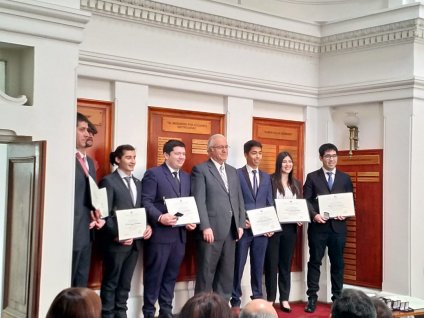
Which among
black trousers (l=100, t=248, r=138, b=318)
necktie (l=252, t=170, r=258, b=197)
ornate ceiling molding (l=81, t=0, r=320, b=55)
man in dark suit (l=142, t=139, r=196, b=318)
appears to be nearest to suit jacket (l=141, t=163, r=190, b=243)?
man in dark suit (l=142, t=139, r=196, b=318)

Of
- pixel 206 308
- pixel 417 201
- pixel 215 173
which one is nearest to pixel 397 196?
pixel 417 201

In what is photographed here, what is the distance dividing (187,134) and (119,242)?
138 cm

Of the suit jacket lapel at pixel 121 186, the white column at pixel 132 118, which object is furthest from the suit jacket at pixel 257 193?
the suit jacket lapel at pixel 121 186

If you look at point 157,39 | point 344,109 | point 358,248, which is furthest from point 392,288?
point 157,39

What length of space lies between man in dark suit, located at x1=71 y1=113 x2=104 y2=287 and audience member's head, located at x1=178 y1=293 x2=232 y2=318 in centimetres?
236

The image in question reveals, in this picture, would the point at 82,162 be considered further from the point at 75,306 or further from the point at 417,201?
the point at 417,201

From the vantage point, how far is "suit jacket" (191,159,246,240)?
17.2 feet

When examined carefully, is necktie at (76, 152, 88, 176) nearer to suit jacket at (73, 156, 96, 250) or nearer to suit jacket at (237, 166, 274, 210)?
suit jacket at (73, 156, 96, 250)

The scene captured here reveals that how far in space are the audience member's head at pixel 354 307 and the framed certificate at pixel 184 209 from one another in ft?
8.90

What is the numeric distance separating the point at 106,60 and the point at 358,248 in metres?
3.18

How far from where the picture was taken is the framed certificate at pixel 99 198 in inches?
176

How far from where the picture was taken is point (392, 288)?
234 inches

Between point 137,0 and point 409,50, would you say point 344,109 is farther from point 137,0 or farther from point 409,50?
point 137,0

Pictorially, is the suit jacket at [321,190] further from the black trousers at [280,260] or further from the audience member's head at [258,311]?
the audience member's head at [258,311]
